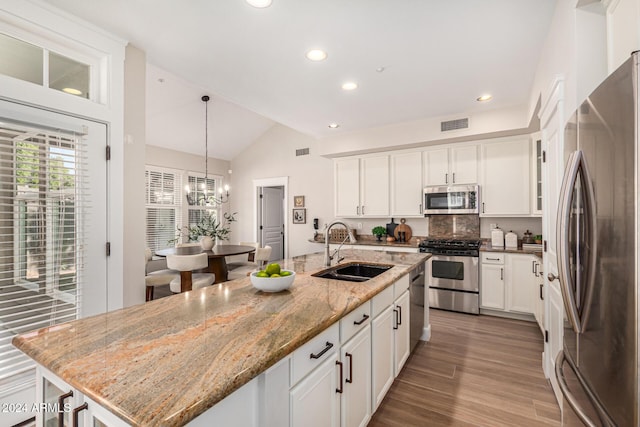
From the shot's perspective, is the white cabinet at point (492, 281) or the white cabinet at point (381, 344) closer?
the white cabinet at point (381, 344)

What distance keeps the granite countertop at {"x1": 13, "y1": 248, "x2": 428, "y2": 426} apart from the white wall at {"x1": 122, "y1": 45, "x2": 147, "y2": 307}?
115 centimetres

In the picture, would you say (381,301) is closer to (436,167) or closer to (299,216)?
(436,167)

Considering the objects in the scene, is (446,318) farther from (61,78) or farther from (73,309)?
(61,78)

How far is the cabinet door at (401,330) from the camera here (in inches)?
89.1

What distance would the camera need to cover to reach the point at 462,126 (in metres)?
4.16

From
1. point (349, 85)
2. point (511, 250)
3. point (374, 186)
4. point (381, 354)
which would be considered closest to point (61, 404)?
point (381, 354)

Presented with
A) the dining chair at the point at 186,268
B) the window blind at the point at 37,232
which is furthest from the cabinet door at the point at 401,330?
the dining chair at the point at 186,268

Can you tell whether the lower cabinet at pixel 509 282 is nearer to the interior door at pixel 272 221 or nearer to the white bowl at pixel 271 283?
the white bowl at pixel 271 283

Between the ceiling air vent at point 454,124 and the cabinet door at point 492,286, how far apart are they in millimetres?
1907

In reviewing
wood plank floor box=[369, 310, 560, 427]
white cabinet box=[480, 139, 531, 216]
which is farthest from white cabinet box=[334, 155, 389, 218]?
wood plank floor box=[369, 310, 560, 427]

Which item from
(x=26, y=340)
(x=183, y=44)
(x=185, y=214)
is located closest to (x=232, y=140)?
(x=185, y=214)

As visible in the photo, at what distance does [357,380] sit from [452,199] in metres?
3.50

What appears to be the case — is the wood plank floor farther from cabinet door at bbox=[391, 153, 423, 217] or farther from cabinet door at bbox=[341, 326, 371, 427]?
cabinet door at bbox=[391, 153, 423, 217]

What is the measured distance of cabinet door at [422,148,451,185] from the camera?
4531 millimetres
